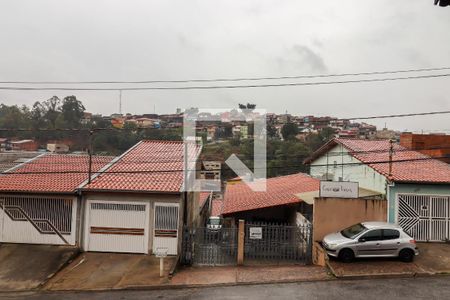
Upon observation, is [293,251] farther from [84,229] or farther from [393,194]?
[84,229]

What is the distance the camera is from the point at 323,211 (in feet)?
52.7

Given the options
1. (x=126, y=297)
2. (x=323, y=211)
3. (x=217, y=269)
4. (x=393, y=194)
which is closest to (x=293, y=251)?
(x=323, y=211)

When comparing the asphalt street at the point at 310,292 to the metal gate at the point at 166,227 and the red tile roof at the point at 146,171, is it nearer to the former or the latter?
the metal gate at the point at 166,227

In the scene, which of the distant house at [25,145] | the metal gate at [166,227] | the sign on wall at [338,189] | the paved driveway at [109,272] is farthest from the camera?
the distant house at [25,145]

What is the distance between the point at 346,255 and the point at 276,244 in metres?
2.63

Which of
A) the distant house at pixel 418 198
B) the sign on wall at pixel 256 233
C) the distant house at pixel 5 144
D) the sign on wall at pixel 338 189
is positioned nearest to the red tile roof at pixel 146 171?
the sign on wall at pixel 256 233

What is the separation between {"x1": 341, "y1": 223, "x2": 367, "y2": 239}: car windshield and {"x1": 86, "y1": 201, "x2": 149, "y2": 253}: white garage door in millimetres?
7747

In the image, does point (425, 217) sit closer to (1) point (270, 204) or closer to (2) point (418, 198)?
(2) point (418, 198)

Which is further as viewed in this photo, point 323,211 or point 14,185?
point 14,185

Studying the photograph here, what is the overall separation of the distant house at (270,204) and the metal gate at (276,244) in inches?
125

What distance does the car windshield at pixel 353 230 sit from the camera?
14525mm

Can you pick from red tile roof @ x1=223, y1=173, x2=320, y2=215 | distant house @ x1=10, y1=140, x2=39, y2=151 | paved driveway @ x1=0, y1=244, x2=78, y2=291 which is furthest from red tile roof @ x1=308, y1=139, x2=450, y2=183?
distant house @ x1=10, y1=140, x2=39, y2=151

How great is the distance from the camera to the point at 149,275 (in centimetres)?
1428

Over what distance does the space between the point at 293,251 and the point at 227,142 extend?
11.7 m
